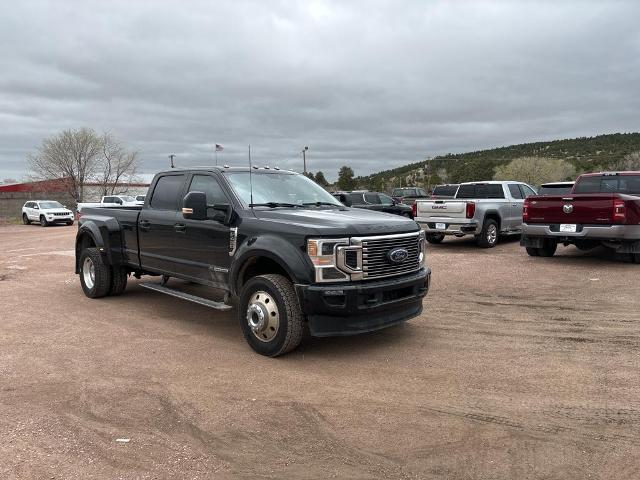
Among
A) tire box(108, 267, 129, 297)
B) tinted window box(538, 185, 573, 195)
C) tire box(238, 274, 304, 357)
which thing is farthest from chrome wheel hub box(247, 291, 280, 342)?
tinted window box(538, 185, 573, 195)

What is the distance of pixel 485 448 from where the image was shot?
3.53 meters

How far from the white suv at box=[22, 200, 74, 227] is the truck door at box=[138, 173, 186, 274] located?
28.6 metres

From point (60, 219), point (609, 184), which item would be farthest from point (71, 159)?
point (609, 184)

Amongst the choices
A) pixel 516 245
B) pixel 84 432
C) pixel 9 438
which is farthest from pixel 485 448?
pixel 516 245

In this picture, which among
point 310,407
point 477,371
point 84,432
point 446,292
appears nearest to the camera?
point 84,432

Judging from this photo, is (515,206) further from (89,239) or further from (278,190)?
(89,239)

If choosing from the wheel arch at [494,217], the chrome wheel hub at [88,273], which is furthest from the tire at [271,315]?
the wheel arch at [494,217]

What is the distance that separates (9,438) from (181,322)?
127 inches

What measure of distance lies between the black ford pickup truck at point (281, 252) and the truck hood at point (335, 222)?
1 centimetres

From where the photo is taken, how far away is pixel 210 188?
6.51 meters

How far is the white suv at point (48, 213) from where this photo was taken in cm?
3247

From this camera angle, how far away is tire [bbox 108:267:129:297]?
828cm

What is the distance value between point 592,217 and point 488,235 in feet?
13.0

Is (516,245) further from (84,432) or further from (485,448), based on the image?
(84,432)
